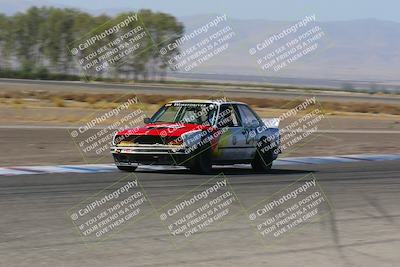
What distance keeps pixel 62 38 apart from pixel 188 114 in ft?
315

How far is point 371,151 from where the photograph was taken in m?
23.8

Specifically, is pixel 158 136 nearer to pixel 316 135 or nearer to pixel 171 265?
pixel 171 265

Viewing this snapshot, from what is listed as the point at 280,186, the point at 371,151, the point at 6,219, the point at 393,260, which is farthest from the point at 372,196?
the point at 371,151

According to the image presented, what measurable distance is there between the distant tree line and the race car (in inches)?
3453

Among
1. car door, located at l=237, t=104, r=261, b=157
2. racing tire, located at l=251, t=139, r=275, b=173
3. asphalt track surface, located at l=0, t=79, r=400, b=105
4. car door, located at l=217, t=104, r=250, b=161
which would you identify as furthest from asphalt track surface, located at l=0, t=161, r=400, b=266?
asphalt track surface, located at l=0, t=79, r=400, b=105

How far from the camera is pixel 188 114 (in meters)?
15.0

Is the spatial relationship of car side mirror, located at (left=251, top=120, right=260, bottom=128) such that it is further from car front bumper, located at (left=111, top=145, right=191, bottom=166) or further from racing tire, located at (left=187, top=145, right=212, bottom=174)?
car front bumper, located at (left=111, top=145, right=191, bottom=166)

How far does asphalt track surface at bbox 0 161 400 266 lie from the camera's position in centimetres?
718

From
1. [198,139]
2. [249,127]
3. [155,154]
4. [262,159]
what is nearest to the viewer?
[155,154]

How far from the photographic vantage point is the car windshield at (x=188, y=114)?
14.8m

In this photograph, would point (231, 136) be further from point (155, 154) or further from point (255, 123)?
point (155, 154)

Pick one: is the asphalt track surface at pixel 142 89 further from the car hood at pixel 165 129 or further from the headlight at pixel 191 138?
the headlight at pixel 191 138

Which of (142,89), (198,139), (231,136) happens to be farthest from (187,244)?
(142,89)

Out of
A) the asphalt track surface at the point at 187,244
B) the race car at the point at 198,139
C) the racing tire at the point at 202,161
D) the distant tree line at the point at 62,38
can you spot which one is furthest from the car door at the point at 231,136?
the distant tree line at the point at 62,38
